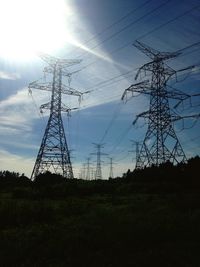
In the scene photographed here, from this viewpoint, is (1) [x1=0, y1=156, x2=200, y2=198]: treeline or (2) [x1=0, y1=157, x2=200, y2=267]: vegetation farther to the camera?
(1) [x1=0, y1=156, x2=200, y2=198]: treeline

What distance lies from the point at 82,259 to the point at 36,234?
160 inches

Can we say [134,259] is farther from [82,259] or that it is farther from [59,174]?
[59,174]

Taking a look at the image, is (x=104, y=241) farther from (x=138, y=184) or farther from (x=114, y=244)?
(x=138, y=184)

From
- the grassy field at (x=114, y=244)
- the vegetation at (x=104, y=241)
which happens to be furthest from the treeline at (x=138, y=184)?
the grassy field at (x=114, y=244)

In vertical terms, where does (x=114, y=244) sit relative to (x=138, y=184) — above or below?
below

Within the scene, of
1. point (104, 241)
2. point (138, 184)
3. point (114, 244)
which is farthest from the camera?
point (138, 184)

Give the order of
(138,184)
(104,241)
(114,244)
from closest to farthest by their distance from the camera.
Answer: (114,244) < (104,241) < (138,184)

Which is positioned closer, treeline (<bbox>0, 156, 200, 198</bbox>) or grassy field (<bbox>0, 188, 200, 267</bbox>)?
grassy field (<bbox>0, 188, 200, 267</bbox>)

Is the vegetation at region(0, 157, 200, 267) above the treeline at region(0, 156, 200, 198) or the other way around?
the other way around

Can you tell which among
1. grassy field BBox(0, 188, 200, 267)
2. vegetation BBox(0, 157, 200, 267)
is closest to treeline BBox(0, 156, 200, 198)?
vegetation BBox(0, 157, 200, 267)

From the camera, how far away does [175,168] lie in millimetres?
38938

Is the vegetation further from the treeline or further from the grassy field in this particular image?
the treeline

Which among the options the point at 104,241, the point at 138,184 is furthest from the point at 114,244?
the point at 138,184

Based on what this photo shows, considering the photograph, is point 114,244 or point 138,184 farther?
point 138,184
